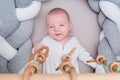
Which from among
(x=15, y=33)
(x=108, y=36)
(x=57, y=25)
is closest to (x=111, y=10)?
(x=108, y=36)

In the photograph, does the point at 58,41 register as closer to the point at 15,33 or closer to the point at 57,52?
the point at 57,52

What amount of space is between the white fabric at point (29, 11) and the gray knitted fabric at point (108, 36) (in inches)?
7.9

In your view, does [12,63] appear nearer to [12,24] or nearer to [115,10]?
[12,24]

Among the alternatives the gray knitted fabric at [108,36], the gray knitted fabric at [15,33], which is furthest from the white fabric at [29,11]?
the gray knitted fabric at [108,36]

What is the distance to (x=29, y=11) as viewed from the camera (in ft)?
2.98

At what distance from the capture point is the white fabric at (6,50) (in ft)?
2.90

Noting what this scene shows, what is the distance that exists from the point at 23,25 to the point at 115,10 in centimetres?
33

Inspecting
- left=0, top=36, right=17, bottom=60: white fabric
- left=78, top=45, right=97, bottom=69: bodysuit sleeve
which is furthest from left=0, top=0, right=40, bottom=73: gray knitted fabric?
left=78, top=45, right=97, bottom=69: bodysuit sleeve

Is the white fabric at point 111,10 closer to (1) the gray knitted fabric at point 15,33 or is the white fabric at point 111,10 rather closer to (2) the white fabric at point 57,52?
(2) the white fabric at point 57,52

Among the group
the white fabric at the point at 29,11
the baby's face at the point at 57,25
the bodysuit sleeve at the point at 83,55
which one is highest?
the white fabric at the point at 29,11

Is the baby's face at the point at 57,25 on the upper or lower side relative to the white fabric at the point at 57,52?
upper

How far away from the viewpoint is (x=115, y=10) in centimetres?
90

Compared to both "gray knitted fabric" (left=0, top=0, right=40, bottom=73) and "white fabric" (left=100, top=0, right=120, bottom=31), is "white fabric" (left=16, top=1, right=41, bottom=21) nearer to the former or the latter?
"gray knitted fabric" (left=0, top=0, right=40, bottom=73)

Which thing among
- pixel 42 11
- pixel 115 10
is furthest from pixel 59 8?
pixel 115 10
